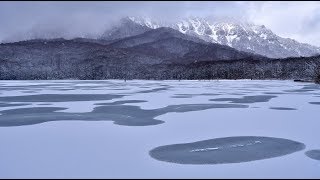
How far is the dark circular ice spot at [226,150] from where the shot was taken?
7.50 metres

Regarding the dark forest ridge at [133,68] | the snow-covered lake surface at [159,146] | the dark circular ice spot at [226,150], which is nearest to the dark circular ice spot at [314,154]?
the snow-covered lake surface at [159,146]

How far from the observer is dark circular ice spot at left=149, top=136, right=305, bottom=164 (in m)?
7.50

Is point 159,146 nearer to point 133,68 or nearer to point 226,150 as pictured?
point 226,150

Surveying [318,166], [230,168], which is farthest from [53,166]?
[318,166]

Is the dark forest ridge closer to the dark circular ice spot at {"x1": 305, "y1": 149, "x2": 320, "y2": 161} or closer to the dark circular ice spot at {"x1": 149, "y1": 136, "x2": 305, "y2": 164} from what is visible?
the dark circular ice spot at {"x1": 149, "y1": 136, "x2": 305, "y2": 164}

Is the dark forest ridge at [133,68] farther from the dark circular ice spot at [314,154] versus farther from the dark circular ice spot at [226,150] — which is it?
the dark circular ice spot at [314,154]

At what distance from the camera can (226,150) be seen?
8.27 metres

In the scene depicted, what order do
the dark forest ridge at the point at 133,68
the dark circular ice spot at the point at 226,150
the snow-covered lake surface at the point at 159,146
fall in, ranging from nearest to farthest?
the snow-covered lake surface at the point at 159,146, the dark circular ice spot at the point at 226,150, the dark forest ridge at the point at 133,68

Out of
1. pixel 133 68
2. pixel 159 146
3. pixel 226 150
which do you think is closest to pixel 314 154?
pixel 226 150

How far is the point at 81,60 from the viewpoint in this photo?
632ft

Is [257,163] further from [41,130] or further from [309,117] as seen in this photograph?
[309,117]

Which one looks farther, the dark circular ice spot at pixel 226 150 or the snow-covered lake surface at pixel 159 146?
the dark circular ice spot at pixel 226 150

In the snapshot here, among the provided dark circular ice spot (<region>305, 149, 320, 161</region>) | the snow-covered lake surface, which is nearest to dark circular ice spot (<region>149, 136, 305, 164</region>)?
the snow-covered lake surface

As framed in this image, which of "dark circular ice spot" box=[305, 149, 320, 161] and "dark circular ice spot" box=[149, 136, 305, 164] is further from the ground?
"dark circular ice spot" box=[305, 149, 320, 161]
